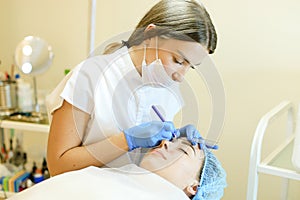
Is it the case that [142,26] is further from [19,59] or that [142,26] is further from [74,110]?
[19,59]

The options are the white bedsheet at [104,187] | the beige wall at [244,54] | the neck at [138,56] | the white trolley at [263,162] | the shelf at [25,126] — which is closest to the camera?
the white bedsheet at [104,187]

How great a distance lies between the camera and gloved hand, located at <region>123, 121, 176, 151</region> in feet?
3.58

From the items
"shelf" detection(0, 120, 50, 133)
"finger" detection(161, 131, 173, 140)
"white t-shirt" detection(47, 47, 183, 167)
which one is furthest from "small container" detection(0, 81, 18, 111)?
"finger" detection(161, 131, 173, 140)

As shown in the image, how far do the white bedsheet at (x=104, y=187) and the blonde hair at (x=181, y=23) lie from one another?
1.22 ft

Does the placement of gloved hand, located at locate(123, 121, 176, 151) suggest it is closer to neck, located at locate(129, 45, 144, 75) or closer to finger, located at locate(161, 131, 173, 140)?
finger, located at locate(161, 131, 173, 140)

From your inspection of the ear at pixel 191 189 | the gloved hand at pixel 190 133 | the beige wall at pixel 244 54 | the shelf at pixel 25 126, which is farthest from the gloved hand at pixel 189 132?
the shelf at pixel 25 126

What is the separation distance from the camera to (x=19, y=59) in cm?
201

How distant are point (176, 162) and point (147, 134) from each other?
183mm

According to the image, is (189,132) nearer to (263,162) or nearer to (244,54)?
(263,162)

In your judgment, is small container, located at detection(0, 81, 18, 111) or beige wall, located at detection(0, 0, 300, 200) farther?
small container, located at detection(0, 81, 18, 111)

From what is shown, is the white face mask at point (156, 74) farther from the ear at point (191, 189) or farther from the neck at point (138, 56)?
the ear at point (191, 189)

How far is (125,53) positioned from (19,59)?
97 centimetres

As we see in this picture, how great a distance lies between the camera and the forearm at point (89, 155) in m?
1.11

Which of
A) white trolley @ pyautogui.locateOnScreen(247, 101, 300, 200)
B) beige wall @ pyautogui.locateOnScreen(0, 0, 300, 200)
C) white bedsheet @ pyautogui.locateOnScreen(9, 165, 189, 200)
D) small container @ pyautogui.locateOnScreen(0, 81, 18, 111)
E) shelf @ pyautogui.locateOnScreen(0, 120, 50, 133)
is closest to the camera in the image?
white bedsheet @ pyautogui.locateOnScreen(9, 165, 189, 200)
